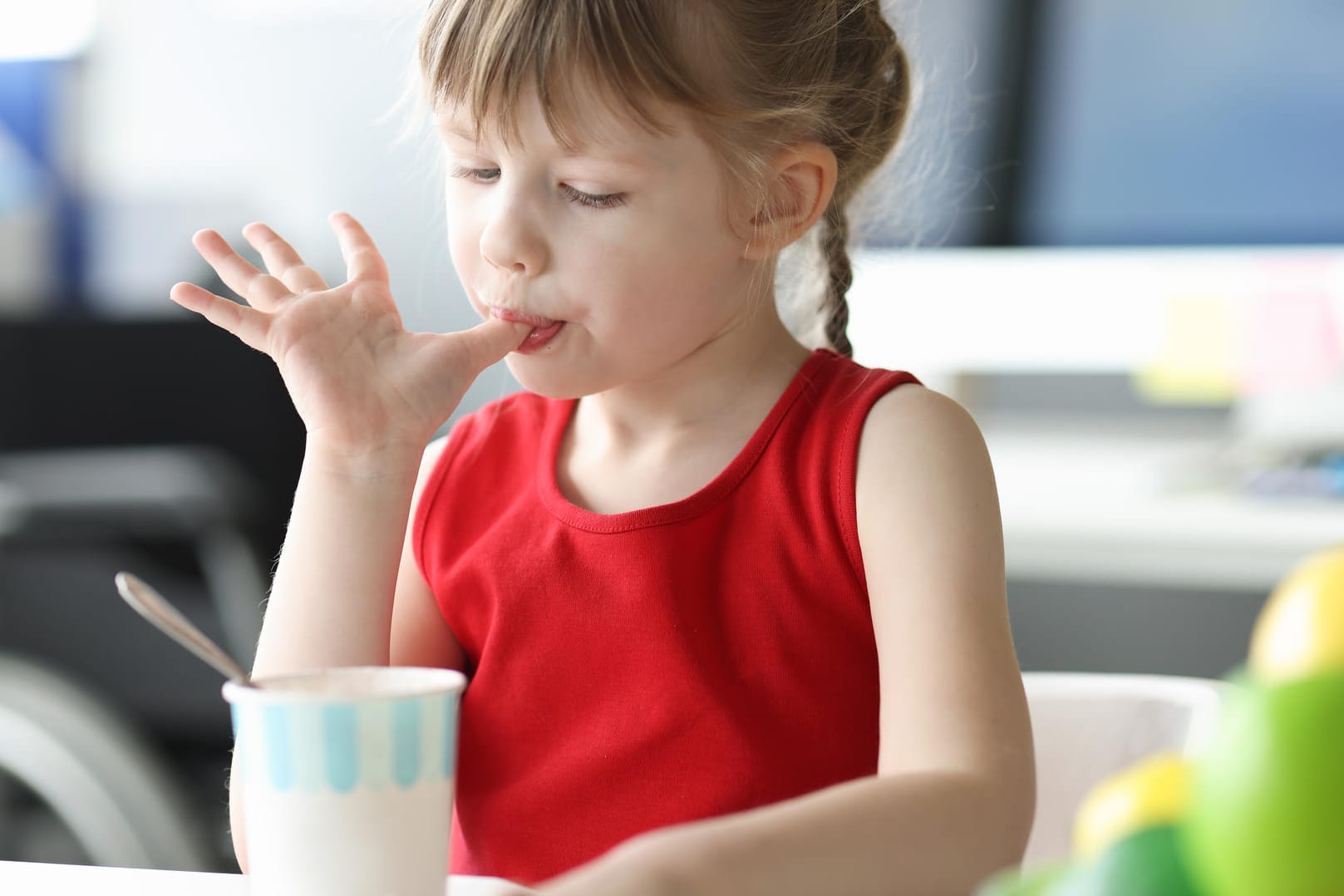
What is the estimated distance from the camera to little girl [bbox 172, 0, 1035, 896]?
30.1 inches

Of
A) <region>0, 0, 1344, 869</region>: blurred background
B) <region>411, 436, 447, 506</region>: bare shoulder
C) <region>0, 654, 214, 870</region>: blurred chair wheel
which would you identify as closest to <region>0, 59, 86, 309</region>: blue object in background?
<region>0, 0, 1344, 869</region>: blurred background

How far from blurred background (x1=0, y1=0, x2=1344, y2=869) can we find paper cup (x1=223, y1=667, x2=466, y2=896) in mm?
1245

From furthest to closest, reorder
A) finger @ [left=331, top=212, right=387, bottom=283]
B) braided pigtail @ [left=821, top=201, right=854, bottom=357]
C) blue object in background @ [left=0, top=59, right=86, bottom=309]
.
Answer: blue object in background @ [left=0, top=59, right=86, bottom=309]
braided pigtail @ [left=821, top=201, right=854, bottom=357]
finger @ [left=331, top=212, right=387, bottom=283]

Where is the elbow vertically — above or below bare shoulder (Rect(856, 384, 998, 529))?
below

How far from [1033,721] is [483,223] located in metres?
0.45

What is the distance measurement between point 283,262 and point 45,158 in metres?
2.50

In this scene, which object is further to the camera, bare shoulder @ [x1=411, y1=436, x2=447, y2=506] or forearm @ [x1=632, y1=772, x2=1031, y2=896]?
bare shoulder @ [x1=411, y1=436, x2=447, y2=506]

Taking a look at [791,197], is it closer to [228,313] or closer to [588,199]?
[588,199]

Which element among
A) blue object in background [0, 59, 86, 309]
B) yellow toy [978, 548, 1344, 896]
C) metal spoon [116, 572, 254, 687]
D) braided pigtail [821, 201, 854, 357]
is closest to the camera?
yellow toy [978, 548, 1344, 896]

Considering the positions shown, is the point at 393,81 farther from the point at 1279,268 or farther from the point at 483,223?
the point at 483,223

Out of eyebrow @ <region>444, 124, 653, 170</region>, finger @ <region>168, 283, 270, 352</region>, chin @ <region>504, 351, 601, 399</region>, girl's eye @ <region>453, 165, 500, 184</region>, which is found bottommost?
chin @ <region>504, 351, 601, 399</region>

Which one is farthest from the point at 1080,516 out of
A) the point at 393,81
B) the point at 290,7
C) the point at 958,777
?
the point at 290,7

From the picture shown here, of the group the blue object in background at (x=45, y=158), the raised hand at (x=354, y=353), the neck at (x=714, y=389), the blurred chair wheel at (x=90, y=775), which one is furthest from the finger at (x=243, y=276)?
the blue object in background at (x=45, y=158)

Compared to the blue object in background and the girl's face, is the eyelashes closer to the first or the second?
the girl's face
